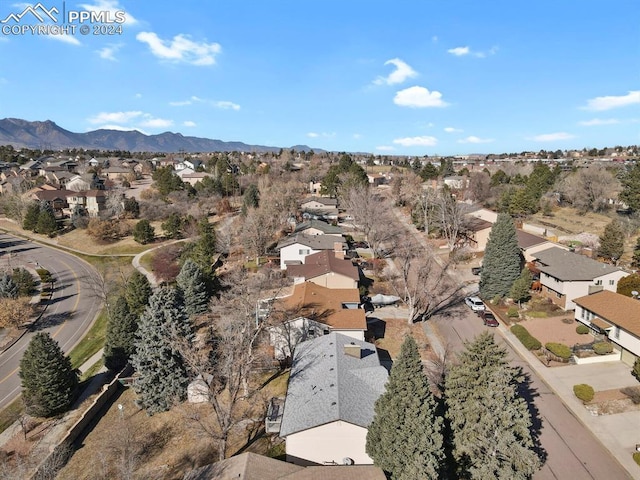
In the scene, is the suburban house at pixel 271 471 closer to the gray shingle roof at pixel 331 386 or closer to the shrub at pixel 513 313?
the gray shingle roof at pixel 331 386

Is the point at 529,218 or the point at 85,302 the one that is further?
the point at 529,218

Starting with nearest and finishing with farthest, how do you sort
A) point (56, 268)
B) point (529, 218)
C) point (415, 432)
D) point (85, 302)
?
point (415, 432) → point (85, 302) → point (56, 268) → point (529, 218)

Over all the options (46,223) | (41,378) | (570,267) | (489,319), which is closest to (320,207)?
(489,319)

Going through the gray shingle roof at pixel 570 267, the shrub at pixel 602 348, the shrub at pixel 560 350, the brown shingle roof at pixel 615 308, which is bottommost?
the shrub at pixel 560 350

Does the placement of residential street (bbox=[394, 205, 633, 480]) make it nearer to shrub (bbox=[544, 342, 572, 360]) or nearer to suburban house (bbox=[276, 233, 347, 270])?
shrub (bbox=[544, 342, 572, 360])

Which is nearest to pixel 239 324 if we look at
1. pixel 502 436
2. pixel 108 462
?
pixel 108 462

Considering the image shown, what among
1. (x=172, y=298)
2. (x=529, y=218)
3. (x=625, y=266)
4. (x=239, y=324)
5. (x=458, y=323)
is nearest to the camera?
(x=239, y=324)

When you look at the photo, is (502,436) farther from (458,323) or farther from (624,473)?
(458,323)

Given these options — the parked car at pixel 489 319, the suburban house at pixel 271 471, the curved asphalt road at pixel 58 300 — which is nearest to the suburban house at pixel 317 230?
the parked car at pixel 489 319
